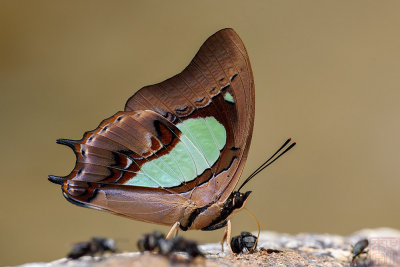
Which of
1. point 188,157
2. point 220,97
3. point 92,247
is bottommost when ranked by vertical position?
point 92,247

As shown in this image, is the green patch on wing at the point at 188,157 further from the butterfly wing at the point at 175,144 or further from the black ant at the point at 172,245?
the black ant at the point at 172,245

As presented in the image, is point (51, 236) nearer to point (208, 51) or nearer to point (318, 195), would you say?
point (318, 195)

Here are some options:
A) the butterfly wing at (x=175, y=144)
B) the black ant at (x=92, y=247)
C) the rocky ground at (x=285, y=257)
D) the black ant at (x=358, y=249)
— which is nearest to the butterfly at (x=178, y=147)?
the butterfly wing at (x=175, y=144)

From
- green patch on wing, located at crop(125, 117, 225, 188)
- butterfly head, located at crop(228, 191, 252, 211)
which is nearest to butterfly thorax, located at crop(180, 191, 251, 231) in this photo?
butterfly head, located at crop(228, 191, 252, 211)

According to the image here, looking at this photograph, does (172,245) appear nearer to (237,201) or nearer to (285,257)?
(237,201)

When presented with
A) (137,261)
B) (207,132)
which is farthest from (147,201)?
(137,261)

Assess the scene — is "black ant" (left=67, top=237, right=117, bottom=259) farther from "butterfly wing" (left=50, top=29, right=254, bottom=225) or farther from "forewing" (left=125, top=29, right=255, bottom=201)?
"forewing" (left=125, top=29, right=255, bottom=201)

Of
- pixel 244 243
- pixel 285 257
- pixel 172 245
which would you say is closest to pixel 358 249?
pixel 285 257
